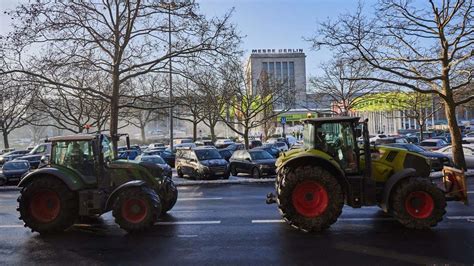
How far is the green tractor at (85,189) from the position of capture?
932 centimetres

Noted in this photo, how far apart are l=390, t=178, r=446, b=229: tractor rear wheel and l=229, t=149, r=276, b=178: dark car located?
13.0 metres

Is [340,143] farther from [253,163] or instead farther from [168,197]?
[253,163]

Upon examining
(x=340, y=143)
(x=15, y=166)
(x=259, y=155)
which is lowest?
(x=15, y=166)

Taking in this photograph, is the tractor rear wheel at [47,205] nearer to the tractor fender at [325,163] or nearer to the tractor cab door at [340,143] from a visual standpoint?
the tractor fender at [325,163]

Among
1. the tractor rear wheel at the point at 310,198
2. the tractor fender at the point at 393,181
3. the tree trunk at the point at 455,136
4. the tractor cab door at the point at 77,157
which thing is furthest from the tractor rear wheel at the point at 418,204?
the tree trunk at the point at 455,136

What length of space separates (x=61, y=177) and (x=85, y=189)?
0.59 meters

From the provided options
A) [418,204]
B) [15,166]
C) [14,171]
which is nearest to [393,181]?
[418,204]

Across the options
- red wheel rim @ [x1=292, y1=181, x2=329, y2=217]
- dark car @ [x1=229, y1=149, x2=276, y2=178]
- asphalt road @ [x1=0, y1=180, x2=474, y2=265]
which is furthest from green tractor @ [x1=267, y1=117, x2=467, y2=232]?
dark car @ [x1=229, y1=149, x2=276, y2=178]

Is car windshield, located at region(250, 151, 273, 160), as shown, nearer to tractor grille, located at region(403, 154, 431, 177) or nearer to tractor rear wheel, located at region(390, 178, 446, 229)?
tractor grille, located at region(403, 154, 431, 177)

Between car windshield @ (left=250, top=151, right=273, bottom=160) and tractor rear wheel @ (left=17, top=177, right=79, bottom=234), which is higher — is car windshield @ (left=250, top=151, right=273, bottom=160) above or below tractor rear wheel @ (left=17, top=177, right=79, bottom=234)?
above

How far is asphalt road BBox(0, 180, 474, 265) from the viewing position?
22.9 ft

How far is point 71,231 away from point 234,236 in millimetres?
3919

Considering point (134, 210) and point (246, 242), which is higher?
point (134, 210)

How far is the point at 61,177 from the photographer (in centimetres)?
962
